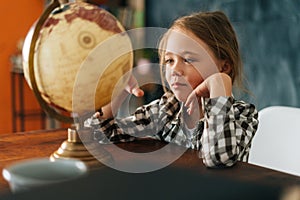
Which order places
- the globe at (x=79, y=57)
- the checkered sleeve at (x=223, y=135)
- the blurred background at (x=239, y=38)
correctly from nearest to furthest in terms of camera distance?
the globe at (x=79, y=57), the checkered sleeve at (x=223, y=135), the blurred background at (x=239, y=38)

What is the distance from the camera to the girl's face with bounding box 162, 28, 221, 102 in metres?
1.45

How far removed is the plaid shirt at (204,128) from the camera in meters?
1.24

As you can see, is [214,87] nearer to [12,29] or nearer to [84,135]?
[84,135]

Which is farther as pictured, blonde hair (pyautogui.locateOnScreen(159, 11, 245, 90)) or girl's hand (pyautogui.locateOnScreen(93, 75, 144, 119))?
blonde hair (pyautogui.locateOnScreen(159, 11, 245, 90))

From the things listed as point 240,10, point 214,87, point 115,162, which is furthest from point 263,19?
point 115,162

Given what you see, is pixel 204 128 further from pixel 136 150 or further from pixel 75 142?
pixel 75 142

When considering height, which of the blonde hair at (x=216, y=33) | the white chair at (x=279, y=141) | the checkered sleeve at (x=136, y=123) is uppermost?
the blonde hair at (x=216, y=33)

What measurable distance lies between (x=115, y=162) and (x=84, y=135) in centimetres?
10

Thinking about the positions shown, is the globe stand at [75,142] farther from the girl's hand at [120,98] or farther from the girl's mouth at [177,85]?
the girl's mouth at [177,85]

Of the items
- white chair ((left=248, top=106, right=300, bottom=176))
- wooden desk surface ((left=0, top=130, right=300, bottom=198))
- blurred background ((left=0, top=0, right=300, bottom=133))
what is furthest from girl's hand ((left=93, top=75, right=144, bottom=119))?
blurred background ((left=0, top=0, right=300, bottom=133))

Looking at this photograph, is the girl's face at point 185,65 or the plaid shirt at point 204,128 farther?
the girl's face at point 185,65

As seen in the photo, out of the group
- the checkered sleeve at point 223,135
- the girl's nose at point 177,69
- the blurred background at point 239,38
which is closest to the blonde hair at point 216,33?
the girl's nose at point 177,69

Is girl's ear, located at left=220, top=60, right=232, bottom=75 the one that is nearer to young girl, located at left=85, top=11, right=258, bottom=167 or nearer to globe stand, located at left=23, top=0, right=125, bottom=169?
young girl, located at left=85, top=11, right=258, bottom=167

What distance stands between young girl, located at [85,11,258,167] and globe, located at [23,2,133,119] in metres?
0.18
